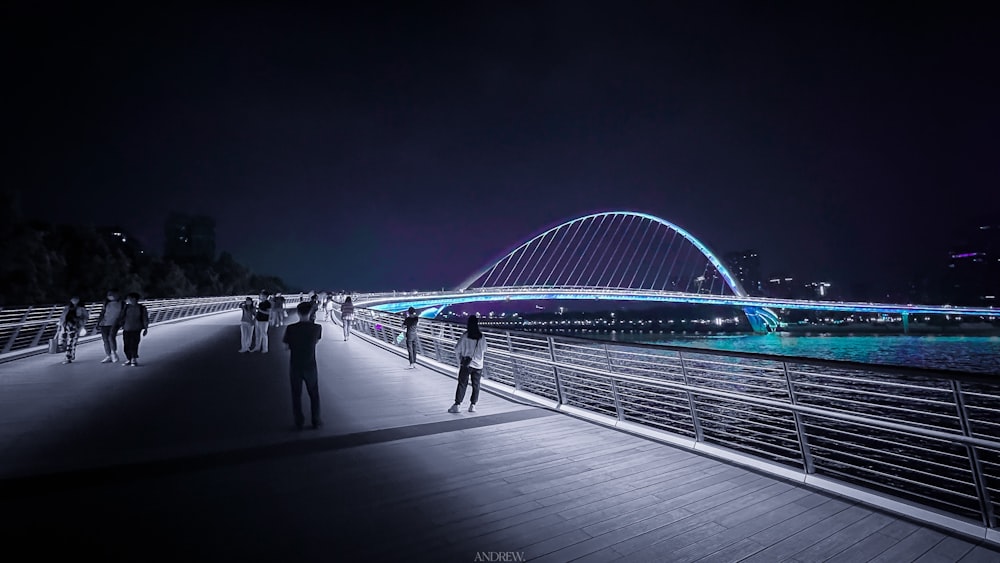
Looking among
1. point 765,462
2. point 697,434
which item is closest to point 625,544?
point 765,462

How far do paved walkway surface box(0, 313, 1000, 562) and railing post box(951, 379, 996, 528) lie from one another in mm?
299

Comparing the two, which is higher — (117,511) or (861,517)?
(117,511)

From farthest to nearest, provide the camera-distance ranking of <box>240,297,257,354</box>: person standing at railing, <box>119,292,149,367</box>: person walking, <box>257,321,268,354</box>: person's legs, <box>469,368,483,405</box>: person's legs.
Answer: <box>257,321,268,354</box>: person's legs < <box>240,297,257,354</box>: person standing at railing < <box>119,292,149,367</box>: person walking < <box>469,368,483,405</box>: person's legs

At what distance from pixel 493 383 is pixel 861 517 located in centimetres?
715

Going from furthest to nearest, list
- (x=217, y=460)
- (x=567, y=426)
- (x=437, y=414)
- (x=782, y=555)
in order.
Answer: (x=437, y=414), (x=567, y=426), (x=217, y=460), (x=782, y=555)

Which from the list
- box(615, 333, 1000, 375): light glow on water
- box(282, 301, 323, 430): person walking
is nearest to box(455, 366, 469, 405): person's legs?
box(282, 301, 323, 430): person walking

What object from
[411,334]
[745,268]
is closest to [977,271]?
[745,268]

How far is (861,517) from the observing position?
168 inches

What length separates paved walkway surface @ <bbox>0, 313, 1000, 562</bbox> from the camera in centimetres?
390

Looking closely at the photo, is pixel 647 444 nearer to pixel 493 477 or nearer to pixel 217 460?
pixel 493 477

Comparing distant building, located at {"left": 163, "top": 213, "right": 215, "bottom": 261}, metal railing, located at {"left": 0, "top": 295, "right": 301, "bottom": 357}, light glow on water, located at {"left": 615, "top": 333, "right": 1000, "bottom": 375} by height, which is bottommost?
light glow on water, located at {"left": 615, "top": 333, "right": 1000, "bottom": 375}

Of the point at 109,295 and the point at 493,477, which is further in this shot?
the point at 109,295

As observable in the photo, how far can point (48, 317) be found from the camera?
19.1 metres

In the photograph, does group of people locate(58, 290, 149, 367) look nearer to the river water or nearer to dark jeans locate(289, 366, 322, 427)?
dark jeans locate(289, 366, 322, 427)
